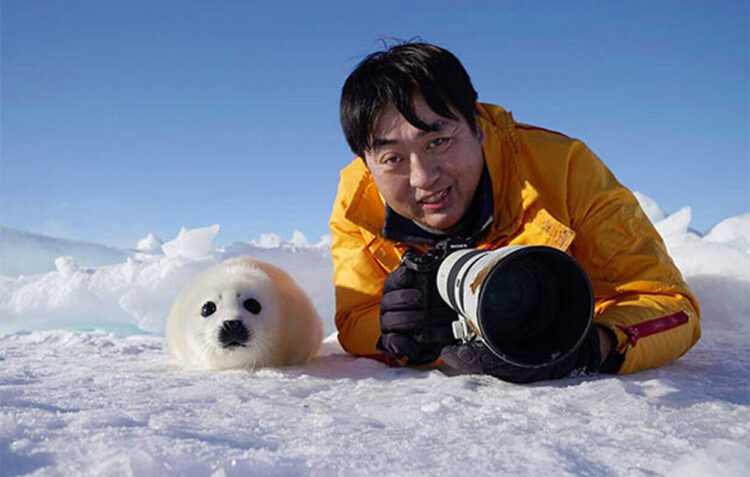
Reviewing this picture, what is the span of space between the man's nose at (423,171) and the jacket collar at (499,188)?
32 cm

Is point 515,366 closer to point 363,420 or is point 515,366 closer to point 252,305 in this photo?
point 363,420

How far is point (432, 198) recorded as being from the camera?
7.23 ft

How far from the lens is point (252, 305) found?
2.68 meters

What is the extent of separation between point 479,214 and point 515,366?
0.73 metres

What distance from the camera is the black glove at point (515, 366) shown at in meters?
1.77

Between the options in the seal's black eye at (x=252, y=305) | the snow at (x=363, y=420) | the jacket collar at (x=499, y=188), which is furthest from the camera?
the seal's black eye at (x=252, y=305)

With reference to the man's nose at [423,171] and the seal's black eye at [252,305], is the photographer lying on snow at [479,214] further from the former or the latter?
the seal's black eye at [252,305]

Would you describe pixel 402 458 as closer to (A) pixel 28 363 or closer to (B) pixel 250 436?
(B) pixel 250 436

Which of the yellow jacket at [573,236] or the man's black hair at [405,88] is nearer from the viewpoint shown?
the yellow jacket at [573,236]

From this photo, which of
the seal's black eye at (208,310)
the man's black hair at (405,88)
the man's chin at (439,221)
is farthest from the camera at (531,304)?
the seal's black eye at (208,310)

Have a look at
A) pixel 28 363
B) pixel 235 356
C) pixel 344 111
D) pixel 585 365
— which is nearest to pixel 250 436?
pixel 585 365

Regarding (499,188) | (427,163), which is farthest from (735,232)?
(427,163)

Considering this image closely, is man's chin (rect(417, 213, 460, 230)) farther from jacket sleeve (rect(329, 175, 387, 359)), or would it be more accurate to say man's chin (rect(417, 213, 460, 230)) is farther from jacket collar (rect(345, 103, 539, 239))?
jacket sleeve (rect(329, 175, 387, 359))

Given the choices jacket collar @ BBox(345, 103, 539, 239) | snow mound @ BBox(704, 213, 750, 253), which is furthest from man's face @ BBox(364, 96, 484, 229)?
snow mound @ BBox(704, 213, 750, 253)
